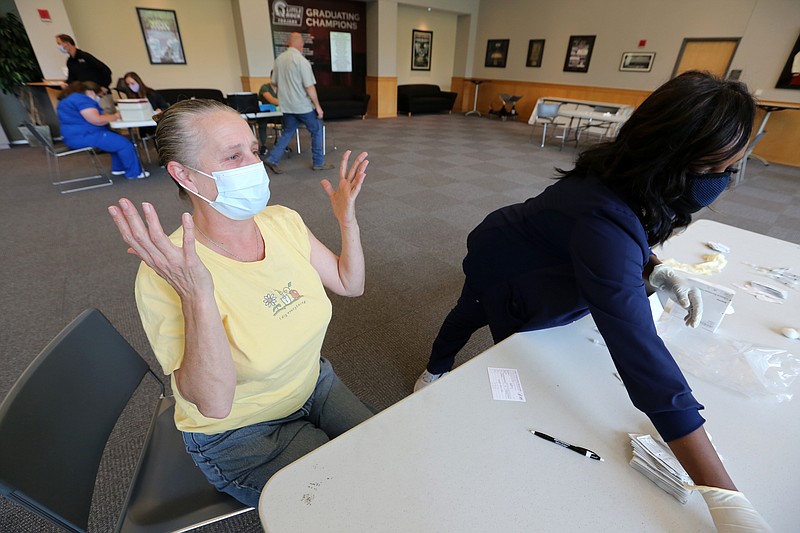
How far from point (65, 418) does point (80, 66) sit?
23.1 ft

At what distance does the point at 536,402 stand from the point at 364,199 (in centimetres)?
361

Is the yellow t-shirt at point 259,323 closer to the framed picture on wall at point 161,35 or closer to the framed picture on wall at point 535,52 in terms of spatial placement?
the framed picture on wall at point 161,35

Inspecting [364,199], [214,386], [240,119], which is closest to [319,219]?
[364,199]

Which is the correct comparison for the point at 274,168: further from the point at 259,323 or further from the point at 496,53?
the point at 496,53

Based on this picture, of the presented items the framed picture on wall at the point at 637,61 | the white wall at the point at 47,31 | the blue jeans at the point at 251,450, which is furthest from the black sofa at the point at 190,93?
the framed picture on wall at the point at 637,61

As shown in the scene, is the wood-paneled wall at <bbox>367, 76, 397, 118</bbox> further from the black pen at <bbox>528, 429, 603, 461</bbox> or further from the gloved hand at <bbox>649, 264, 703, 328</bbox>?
the black pen at <bbox>528, 429, 603, 461</bbox>

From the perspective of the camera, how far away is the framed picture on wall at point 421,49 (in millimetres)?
10375

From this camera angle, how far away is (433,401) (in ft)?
2.71

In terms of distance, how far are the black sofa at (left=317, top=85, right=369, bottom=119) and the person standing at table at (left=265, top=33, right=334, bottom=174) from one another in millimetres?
4093

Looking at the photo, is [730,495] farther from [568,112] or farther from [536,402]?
[568,112]

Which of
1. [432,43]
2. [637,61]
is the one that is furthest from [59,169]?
[637,61]

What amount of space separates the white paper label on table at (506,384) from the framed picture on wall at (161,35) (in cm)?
915

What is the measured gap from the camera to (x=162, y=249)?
661 mm

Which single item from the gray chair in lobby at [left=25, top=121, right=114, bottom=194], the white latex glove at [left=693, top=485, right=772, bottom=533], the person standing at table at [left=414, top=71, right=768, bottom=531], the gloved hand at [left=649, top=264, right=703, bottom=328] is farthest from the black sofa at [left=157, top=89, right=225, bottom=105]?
the white latex glove at [left=693, top=485, right=772, bottom=533]
